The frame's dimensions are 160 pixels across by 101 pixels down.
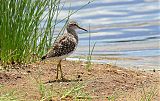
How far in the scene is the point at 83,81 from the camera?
822 cm

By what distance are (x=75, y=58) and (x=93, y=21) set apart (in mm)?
3932

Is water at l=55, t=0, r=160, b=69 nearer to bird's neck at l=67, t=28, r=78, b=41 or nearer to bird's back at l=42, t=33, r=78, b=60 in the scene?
bird's neck at l=67, t=28, r=78, b=41

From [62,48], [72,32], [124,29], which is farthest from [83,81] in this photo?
[124,29]

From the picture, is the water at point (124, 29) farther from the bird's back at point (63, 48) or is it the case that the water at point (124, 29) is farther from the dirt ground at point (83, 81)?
the bird's back at point (63, 48)

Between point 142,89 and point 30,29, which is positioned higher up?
point 30,29

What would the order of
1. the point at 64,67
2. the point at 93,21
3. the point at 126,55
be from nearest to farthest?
1. the point at 64,67
2. the point at 126,55
3. the point at 93,21

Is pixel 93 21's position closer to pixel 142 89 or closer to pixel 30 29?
pixel 30 29

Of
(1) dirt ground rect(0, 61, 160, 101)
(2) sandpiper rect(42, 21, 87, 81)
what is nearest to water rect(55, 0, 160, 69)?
(1) dirt ground rect(0, 61, 160, 101)

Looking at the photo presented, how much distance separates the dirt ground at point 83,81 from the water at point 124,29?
1.59m

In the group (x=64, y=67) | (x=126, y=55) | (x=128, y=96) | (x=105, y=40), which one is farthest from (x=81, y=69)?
(x=105, y=40)

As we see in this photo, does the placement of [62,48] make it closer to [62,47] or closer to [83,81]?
[62,47]

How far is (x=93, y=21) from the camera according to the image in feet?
48.4

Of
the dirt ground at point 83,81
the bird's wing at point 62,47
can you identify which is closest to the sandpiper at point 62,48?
the bird's wing at point 62,47

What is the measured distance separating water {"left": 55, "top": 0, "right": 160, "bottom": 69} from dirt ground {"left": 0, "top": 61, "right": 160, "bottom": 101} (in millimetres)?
1590
